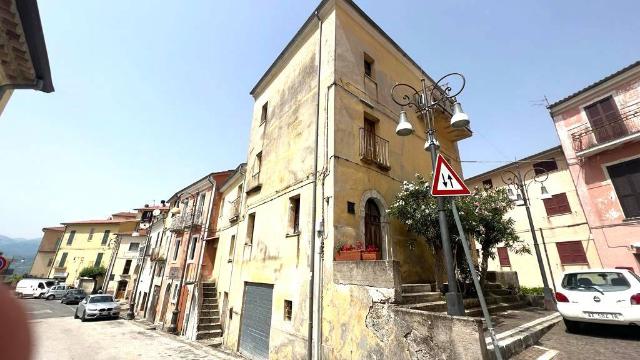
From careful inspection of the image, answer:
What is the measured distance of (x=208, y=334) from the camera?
14.3 metres

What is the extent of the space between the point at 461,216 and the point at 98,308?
24.3 meters

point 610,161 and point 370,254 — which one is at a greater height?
point 610,161

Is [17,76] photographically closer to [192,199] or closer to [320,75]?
[320,75]

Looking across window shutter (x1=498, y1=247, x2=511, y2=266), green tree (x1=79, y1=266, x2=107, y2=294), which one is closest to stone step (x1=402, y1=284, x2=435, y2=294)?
window shutter (x1=498, y1=247, x2=511, y2=266)

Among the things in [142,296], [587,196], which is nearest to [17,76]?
[587,196]

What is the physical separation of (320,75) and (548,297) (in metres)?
12.5

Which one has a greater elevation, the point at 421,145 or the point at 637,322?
the point at 421,145

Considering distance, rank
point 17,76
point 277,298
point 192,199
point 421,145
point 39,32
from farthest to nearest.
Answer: point 192,199 → point 421,145 → point 277,298 → point 17,76 → point 39,32

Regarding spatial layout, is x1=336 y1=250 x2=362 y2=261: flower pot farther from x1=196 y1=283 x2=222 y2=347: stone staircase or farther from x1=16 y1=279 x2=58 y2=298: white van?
x1=16 y1=279 x2=58 y2=298: white van

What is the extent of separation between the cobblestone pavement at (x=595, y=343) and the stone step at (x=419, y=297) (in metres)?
2.04

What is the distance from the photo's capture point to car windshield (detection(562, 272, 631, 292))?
21.3 ft

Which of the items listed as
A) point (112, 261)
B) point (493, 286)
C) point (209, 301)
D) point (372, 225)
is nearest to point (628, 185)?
point (493, 286)

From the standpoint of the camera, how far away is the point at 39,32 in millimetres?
4980

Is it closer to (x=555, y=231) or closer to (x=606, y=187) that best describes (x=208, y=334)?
(x=606, y=187)
